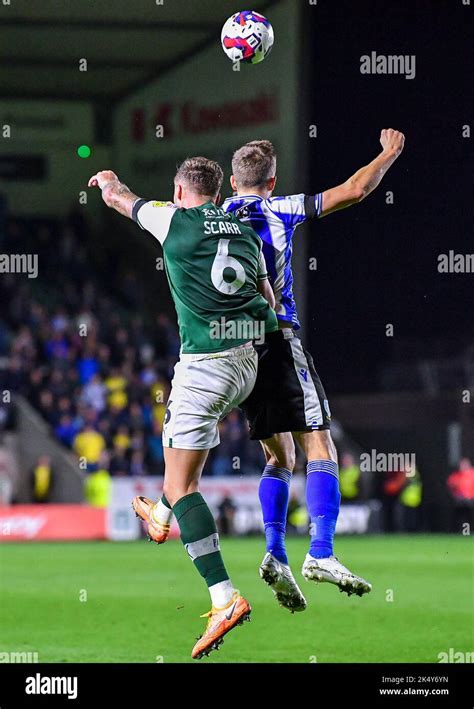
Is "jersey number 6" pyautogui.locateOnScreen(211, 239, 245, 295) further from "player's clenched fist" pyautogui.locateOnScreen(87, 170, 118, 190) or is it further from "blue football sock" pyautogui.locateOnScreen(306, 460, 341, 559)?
"blue football sock" pyautogui.locateOnScreen(306, 460, 341, 559)

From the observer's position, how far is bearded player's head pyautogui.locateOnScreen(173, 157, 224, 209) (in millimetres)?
7688

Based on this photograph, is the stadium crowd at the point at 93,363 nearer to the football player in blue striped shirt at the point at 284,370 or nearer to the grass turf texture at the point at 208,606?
the grass turf texture at the point at 208,606

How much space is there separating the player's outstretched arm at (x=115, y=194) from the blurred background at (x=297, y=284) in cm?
1203

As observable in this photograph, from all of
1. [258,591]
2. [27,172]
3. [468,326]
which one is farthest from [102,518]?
[27,172]

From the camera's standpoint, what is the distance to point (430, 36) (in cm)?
1872

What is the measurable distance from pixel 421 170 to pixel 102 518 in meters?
8.24

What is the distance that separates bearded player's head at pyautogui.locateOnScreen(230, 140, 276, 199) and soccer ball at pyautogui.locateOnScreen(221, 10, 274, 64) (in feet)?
2.19

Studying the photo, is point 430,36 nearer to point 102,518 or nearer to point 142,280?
point 102,518

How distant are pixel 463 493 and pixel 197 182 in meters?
17.8

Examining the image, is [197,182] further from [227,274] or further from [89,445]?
[89,445]

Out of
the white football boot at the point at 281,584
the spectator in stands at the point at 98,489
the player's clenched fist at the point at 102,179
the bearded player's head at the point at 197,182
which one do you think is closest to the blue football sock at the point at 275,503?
the white football boot at the point at 281,584

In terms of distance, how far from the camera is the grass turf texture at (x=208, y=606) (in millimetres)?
11828

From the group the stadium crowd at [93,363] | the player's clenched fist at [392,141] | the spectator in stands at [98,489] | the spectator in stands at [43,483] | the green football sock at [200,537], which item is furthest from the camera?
the stadium crowd at [93,363]

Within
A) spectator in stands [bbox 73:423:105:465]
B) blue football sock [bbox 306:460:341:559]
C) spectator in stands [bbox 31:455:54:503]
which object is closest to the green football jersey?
blue football sock [bbox 306:460:341:559]
